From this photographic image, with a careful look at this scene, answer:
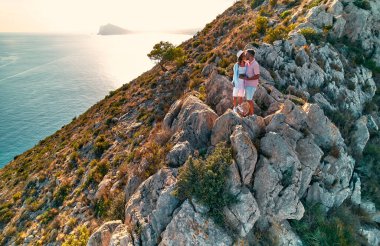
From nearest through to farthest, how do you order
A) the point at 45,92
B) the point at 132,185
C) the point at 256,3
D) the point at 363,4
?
the point at 132,185 → the point at 363,4 → the point at 256,3 → the point at 45,92

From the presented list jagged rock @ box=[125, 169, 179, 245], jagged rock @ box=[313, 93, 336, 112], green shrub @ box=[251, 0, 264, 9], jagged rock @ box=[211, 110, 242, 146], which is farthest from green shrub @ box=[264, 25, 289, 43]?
green shrub @ box=[251, 0, 264, 9]

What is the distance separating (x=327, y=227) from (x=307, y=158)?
3.20m

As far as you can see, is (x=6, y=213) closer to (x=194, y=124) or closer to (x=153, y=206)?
(x=153, y=206)

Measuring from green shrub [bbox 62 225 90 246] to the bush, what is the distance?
7488 millimetres

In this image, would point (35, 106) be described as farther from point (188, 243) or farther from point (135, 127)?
point (188, 243)

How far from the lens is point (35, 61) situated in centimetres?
18375

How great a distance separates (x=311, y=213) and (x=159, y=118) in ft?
56.3

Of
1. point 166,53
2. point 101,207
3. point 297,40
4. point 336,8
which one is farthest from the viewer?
point 166,53

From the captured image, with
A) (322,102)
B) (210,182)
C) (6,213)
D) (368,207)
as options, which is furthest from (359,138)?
(6,213)

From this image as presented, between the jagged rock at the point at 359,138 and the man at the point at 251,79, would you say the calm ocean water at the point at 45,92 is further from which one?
the jagged rock at the point at 359,138

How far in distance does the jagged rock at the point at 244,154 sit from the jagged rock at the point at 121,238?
590 cm

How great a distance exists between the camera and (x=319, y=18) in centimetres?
2350

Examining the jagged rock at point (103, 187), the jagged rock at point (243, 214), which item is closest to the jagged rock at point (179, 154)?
the jagged rock at point (243, 214)

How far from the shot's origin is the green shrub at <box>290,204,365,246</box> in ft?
36.1
